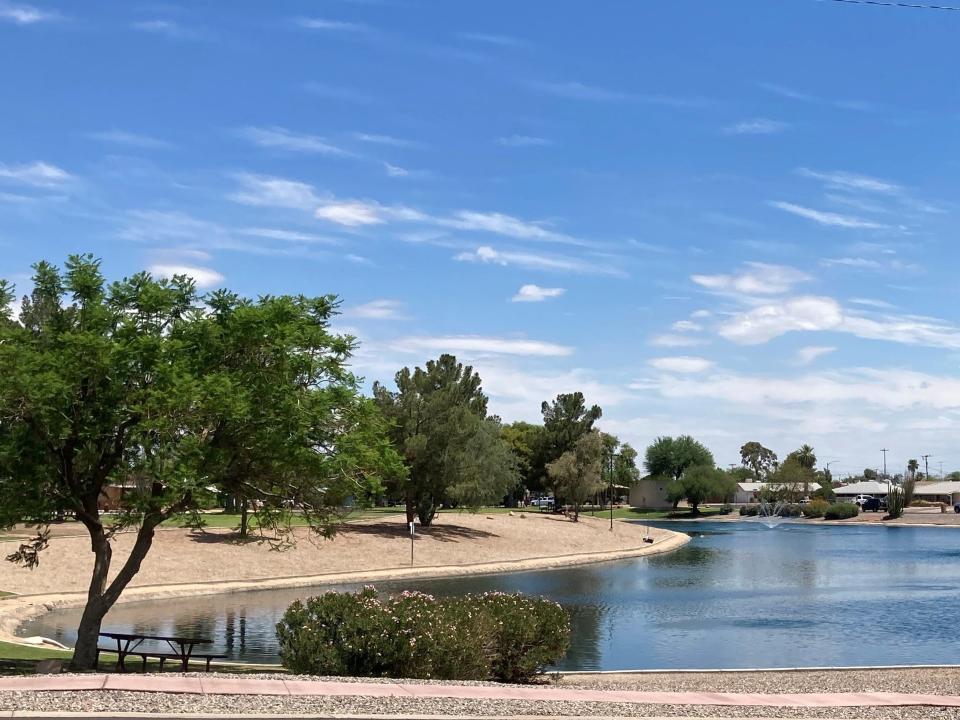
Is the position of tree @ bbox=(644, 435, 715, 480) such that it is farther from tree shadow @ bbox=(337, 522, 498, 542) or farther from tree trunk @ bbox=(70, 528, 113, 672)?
tree trunk @ bbox=(70, 528, 113, 672)

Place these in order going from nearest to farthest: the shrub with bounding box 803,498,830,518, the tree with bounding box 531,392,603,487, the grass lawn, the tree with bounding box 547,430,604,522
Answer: the grass lawn < the tree with bounding box 547,430,604,522 < the tree with bounding box 531,392,603,487 < the shrub with bounding box 803,498,830,518

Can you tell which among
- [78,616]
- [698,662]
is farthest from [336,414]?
[78,616]

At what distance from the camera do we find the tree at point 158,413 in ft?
70.3

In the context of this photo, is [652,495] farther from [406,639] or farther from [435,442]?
[406,639]

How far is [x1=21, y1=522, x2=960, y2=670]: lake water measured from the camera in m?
32.6

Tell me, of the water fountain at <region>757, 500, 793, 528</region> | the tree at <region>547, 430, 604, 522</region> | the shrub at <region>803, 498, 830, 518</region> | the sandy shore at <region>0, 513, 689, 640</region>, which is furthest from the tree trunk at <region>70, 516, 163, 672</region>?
the shrub at <region>803, 498, 830, 518</region>

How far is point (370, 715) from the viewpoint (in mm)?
14039

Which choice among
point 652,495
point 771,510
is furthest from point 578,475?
point 771,510

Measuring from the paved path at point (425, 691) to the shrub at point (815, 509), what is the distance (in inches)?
5937

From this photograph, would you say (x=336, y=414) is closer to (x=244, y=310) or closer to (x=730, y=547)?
(x=244, y=310)

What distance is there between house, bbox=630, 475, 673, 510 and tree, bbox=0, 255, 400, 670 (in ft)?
493

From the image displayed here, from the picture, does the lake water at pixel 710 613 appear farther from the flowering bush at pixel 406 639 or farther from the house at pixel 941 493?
the house at pixel 941 493

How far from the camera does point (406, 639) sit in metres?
21.3

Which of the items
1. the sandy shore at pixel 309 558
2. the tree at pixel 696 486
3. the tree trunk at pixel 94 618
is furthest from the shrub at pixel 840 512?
the tree trunk at pixel 94 618
